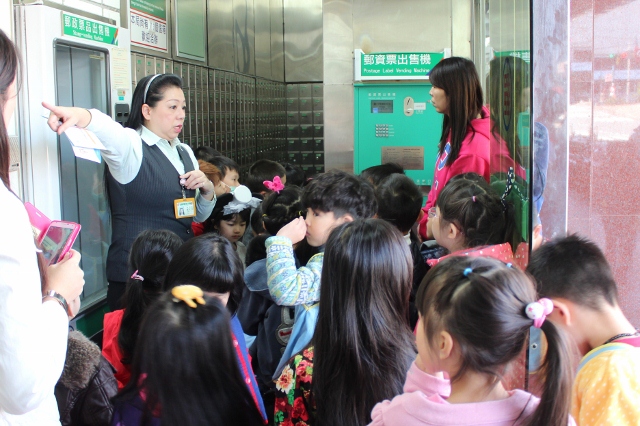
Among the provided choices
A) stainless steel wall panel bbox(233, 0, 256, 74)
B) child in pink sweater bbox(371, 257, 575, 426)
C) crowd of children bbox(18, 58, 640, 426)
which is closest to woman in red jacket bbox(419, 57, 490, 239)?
crowd of children bbox(18, 58, 640, 426)

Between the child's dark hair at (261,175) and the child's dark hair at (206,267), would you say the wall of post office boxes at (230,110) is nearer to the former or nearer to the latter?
the child's dark hair at (261,175)

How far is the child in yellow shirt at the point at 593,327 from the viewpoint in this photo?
4.75 ft

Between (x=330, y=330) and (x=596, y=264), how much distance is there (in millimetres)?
709

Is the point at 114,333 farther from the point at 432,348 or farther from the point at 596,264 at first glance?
the point at 596,264

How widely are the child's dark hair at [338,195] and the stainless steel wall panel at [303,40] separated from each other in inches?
207

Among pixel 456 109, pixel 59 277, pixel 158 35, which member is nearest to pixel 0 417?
pixel 59 277

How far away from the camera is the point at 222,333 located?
1.41 metres

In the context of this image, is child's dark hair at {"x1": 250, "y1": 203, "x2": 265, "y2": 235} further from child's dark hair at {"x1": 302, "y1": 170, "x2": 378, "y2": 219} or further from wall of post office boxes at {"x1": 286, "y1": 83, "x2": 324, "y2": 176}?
wall of post office boxes at {"x1": 286, "y1": 83, "x2": 324, "y2": 176}

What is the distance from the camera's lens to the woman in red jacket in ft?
10.2

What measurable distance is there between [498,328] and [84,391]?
1.17m

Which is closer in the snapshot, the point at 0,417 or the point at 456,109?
the point at 0,417

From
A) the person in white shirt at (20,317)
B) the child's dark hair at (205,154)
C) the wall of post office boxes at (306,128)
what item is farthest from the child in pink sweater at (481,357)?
the wall of post office boxes at (306,128)

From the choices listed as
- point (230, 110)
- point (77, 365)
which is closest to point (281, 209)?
point (77, 365)

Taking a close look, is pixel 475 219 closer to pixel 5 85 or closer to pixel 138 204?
pixel 138 204
